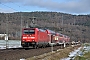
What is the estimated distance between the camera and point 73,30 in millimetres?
176000

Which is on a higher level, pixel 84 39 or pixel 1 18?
pixel 1 18

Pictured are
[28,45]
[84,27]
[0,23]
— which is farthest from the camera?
[84,27]

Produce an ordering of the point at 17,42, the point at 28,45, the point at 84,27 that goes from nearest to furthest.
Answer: the point at 28,45 → the point at 17,42 → the point at 84,27

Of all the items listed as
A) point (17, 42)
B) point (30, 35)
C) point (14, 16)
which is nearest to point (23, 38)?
point (30, 35)

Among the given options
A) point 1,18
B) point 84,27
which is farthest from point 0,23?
point 84,27

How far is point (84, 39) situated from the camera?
565 ft

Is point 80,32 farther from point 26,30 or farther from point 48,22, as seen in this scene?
point 26,30

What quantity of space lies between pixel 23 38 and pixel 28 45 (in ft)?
5.34

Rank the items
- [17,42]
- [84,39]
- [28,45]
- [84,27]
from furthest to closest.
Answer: [84,27], [84,39], [17,42], [28,45]

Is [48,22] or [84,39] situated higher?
[48,22]

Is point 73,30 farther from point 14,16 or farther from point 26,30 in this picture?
point 26,30

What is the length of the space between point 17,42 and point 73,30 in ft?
355

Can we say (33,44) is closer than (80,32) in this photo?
Yes

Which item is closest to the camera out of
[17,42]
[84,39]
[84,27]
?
[17,42]
